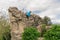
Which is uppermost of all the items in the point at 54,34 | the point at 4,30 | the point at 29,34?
the point at 54,34

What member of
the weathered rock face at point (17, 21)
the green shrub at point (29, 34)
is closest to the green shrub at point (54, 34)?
the green shrub at point (29, 34)

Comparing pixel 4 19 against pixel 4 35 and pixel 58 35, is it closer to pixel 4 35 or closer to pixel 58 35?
pixel 4 35

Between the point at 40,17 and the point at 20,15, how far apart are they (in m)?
5.91

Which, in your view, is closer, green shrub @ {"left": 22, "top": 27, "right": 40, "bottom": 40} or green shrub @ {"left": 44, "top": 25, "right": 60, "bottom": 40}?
green shrub @ {"left": 44, "top": 25, "right": 60, "bottom": 40}

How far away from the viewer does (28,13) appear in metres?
26.4

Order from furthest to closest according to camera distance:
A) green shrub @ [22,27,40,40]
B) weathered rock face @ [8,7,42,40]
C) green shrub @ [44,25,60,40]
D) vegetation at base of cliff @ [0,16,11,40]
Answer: vegetation at base of cliff @ [0,16,11,40], weathered rock face @ [8,7,42,40], green shrub @ [22,27,40,40], green shrub @ [44,25,60,40]

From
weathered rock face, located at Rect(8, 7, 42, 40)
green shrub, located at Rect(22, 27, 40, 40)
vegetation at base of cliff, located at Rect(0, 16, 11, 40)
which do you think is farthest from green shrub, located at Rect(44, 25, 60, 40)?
vegetation at base of cliff, located at Rect(0, 16, 11, 40)

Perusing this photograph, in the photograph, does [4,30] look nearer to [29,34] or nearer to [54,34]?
[29,34]

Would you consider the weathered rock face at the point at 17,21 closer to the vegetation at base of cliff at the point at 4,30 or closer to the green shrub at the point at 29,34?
the vegetation at base of cliff at the point at 4,30

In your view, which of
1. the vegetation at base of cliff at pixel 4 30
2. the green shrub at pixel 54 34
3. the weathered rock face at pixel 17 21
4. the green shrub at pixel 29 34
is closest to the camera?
the green shrub at pixel 54 34

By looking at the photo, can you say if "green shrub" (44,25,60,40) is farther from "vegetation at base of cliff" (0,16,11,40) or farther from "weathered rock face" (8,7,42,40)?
"vegetation at base of cliff" (0,16,11,40)

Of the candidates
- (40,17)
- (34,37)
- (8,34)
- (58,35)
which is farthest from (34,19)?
(58,35)

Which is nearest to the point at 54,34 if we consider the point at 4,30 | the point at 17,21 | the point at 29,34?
the point at 29,34

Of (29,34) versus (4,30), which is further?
(4,30)
